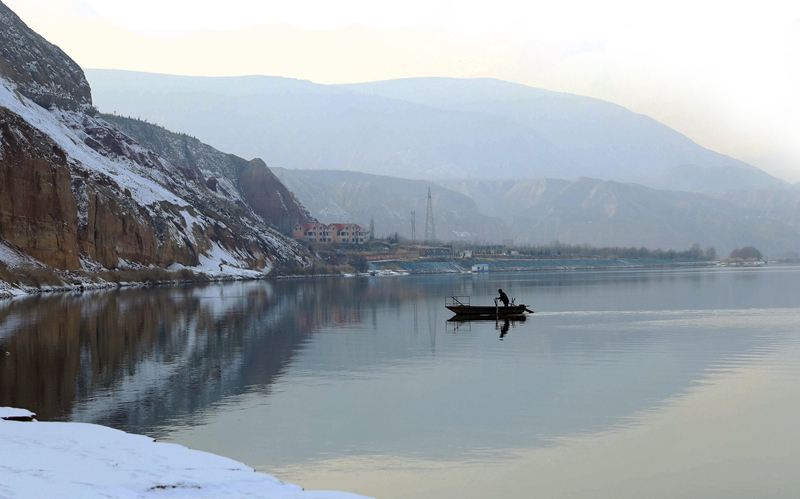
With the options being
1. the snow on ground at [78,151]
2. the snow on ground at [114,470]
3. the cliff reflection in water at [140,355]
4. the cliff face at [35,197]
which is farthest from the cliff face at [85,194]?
the snow on ground at [114,470]

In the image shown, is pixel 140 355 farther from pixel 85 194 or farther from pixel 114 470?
pixel 85 194

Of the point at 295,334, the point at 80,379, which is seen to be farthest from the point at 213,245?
the point at 80,379

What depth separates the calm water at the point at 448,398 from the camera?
54.9 feet

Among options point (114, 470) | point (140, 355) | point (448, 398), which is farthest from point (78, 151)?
point (114, 470)

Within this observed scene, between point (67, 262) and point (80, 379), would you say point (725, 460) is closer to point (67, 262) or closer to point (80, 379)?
point (80, 379)

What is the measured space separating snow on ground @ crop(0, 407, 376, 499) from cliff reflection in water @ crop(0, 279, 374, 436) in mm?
3446

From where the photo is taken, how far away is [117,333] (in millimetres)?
43062

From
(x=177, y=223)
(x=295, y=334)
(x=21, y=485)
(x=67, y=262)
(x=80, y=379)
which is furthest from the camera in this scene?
(x=177, y=223)

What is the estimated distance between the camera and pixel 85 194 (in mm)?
107188

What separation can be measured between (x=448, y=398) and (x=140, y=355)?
53.6ft

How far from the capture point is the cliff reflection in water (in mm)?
23078

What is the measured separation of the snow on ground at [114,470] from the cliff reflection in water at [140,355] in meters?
3.45

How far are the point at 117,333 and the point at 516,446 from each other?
30.8m

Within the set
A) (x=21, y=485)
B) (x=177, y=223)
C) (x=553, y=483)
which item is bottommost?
(x=553, y=483)
